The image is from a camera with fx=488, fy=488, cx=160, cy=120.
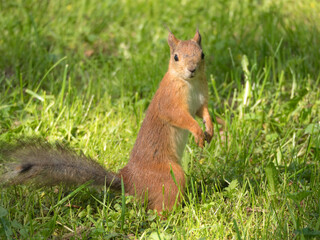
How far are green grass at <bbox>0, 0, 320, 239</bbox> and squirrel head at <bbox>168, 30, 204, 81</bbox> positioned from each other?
615mm

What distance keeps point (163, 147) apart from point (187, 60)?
0.49m

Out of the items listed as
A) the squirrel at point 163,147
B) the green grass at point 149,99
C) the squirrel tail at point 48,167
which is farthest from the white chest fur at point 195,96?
the squirrel tail at point 48,167

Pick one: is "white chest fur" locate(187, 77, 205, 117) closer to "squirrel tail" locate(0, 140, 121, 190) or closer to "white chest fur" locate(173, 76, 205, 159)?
"white chest fur" locate(173, 76, 205, 159)

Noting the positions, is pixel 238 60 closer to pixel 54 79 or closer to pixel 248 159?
pixel 248 159

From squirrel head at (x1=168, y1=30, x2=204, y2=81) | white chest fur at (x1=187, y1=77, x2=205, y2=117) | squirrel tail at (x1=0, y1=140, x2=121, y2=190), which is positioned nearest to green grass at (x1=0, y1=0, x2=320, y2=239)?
squirrel tail at (x1=0, y1=140, x2=121, y2=190)

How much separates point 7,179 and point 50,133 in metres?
1.05

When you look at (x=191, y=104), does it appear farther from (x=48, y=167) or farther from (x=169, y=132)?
(x=48, y=167)

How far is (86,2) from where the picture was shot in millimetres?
5027

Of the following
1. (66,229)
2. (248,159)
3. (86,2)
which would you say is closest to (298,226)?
(248,159)

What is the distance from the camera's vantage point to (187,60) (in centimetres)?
249

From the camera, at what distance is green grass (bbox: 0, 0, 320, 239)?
2484 millimetres

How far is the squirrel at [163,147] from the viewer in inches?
97.3

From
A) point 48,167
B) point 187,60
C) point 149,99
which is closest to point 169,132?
point 187,60

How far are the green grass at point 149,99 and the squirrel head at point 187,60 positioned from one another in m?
0.61
